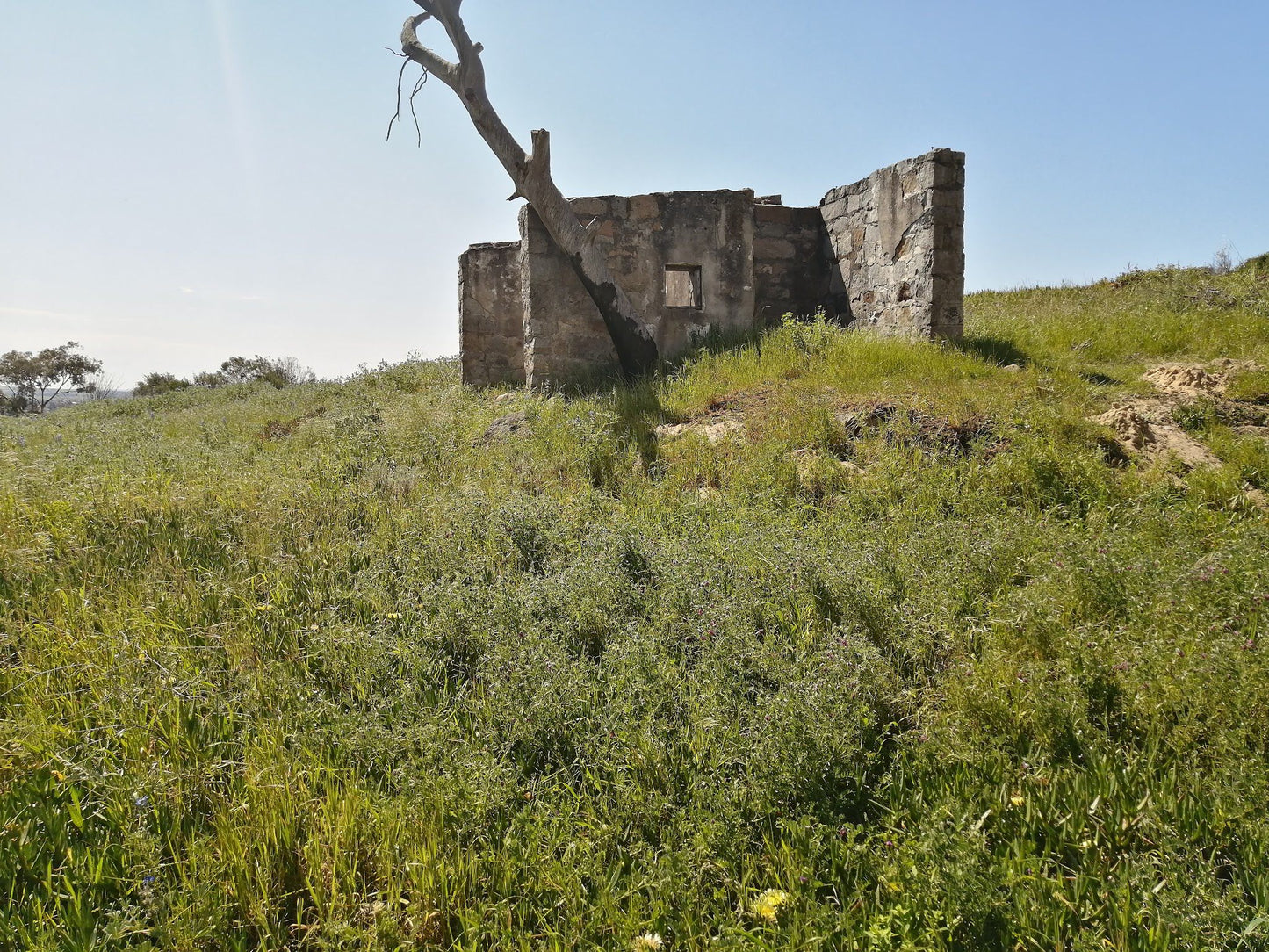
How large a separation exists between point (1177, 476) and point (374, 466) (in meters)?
5.94

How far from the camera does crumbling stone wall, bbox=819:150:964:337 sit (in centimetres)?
802

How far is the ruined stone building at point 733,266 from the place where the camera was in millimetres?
8695

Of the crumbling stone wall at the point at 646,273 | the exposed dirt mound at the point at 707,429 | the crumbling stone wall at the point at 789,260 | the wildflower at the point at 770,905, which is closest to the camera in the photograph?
the wildflower at the point at 770,905

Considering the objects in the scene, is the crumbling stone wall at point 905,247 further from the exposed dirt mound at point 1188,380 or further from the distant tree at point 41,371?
the distant tree at point 41,371

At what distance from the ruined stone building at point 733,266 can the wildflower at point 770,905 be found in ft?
23.5

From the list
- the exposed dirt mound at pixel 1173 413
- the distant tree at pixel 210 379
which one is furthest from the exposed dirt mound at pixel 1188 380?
the distant tree at pixel 210 379

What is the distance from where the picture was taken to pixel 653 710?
2705 mm

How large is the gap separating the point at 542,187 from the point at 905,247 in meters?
4.45

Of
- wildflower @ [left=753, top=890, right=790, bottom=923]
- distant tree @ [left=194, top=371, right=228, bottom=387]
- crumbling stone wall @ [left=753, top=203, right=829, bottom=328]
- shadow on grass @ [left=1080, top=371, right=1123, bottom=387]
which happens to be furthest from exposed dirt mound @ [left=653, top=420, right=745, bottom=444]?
distant tree @ [left=194, top=371, right=228, bottom=387]

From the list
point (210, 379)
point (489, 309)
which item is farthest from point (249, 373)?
point (489, 309)

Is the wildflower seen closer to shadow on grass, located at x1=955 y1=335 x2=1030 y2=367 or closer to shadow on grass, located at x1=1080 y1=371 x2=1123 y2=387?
shadow on grass, located at x1=1080 y1=371 x2=1123 y2=387

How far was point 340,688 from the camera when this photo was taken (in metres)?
3.16

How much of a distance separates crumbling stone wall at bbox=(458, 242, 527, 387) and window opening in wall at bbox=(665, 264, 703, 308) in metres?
2.40

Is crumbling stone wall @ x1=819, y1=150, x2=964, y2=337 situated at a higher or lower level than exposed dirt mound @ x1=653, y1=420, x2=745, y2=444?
higher
